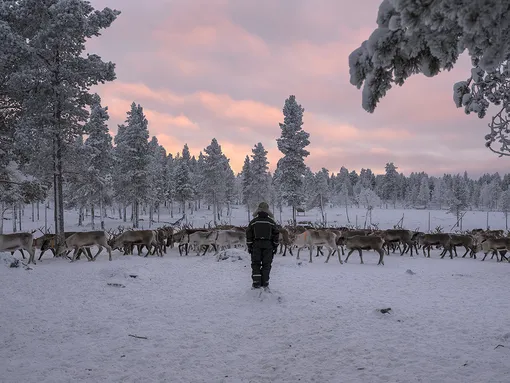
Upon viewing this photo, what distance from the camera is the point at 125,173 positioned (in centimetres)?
3759

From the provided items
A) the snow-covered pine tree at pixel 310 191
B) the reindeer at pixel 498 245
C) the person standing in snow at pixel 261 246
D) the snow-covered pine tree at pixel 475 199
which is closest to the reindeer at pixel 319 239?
the person standing in snow at pixel 261 246

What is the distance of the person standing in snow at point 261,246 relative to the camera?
8508 mm

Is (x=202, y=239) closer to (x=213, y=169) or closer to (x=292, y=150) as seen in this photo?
(x=292, y=150)

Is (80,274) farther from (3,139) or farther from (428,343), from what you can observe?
(428,343)

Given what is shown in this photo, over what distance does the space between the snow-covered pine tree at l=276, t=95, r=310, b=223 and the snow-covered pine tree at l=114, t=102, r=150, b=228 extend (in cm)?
1572

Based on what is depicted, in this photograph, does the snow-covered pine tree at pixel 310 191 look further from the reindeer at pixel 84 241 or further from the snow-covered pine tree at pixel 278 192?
the reindeer at pixel 84 241

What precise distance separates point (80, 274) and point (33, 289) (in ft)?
7.07

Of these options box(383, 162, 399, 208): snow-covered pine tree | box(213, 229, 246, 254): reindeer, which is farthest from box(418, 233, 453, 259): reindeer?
box(383, 162, 399, 208): snow-covered pine tree

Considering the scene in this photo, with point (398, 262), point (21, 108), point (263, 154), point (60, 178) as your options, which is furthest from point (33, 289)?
point (263, 154)

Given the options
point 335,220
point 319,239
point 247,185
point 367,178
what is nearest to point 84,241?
point 319,239

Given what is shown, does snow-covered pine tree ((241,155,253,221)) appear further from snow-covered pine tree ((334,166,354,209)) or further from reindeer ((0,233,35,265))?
reindeer ((0,233,35,265))

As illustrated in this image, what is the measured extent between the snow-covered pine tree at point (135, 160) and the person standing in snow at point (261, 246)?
102 feet

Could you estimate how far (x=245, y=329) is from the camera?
623 cm

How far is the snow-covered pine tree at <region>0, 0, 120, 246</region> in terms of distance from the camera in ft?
46.3
